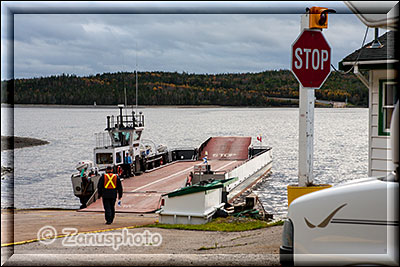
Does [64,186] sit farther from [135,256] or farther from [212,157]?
[135,256]

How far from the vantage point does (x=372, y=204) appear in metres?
4.19

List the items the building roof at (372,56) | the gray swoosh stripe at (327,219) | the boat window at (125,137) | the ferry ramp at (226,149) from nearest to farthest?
the gray swoosh stripe at (327,219) < the building roof at (372,56) < the boat window at (125,137) < the ferry ramp at (226,149)

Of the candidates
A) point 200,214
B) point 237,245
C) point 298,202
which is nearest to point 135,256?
point 237,245

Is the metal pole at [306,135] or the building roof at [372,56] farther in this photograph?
the building roof at [372,56]

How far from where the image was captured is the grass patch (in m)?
11.2

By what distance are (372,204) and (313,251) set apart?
67cm

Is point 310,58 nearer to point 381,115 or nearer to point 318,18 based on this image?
point 318,18

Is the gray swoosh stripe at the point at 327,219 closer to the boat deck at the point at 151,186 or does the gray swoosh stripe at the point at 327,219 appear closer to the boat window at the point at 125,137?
the boat deck at the point at 151,186

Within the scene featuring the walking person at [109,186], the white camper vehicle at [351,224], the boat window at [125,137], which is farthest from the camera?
the boat window at [125,137]

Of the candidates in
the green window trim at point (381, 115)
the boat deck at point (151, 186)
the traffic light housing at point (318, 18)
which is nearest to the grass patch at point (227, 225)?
the green window trim at point (381, 115)

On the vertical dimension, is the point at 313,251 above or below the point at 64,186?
above

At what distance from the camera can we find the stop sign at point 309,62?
23.4 feet

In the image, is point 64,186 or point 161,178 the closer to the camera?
point 161,178
